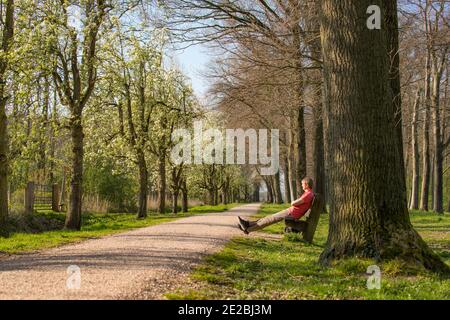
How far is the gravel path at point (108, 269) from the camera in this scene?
556 centimetres

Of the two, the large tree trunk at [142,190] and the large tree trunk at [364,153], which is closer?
the large tree trunk at [364,153]

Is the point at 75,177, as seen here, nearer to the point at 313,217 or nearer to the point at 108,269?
the point at 313,217

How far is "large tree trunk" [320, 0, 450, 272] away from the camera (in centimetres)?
741

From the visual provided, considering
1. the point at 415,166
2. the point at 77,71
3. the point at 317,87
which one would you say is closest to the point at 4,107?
the point at 77,71

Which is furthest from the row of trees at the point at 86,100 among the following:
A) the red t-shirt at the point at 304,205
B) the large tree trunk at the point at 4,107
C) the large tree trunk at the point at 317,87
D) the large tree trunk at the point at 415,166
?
the large tree trunk at the point at 415,166

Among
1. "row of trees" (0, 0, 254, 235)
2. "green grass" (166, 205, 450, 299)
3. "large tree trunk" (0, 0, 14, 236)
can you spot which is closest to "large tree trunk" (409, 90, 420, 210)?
"row of trees" (0, 0, 254, 235)

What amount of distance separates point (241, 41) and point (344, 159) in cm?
827

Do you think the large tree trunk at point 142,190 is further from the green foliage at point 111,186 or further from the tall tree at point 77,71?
the tall tree at point 77,71

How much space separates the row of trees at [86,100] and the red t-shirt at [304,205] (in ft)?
25.0

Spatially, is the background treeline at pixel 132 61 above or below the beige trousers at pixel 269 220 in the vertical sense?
above

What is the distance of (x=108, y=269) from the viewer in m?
7.05

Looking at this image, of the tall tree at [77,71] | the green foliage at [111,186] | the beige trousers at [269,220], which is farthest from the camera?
the green foliage at [111,186]

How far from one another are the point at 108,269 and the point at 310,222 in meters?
6.46

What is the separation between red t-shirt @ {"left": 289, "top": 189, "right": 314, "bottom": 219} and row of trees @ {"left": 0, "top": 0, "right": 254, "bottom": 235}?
761cm
